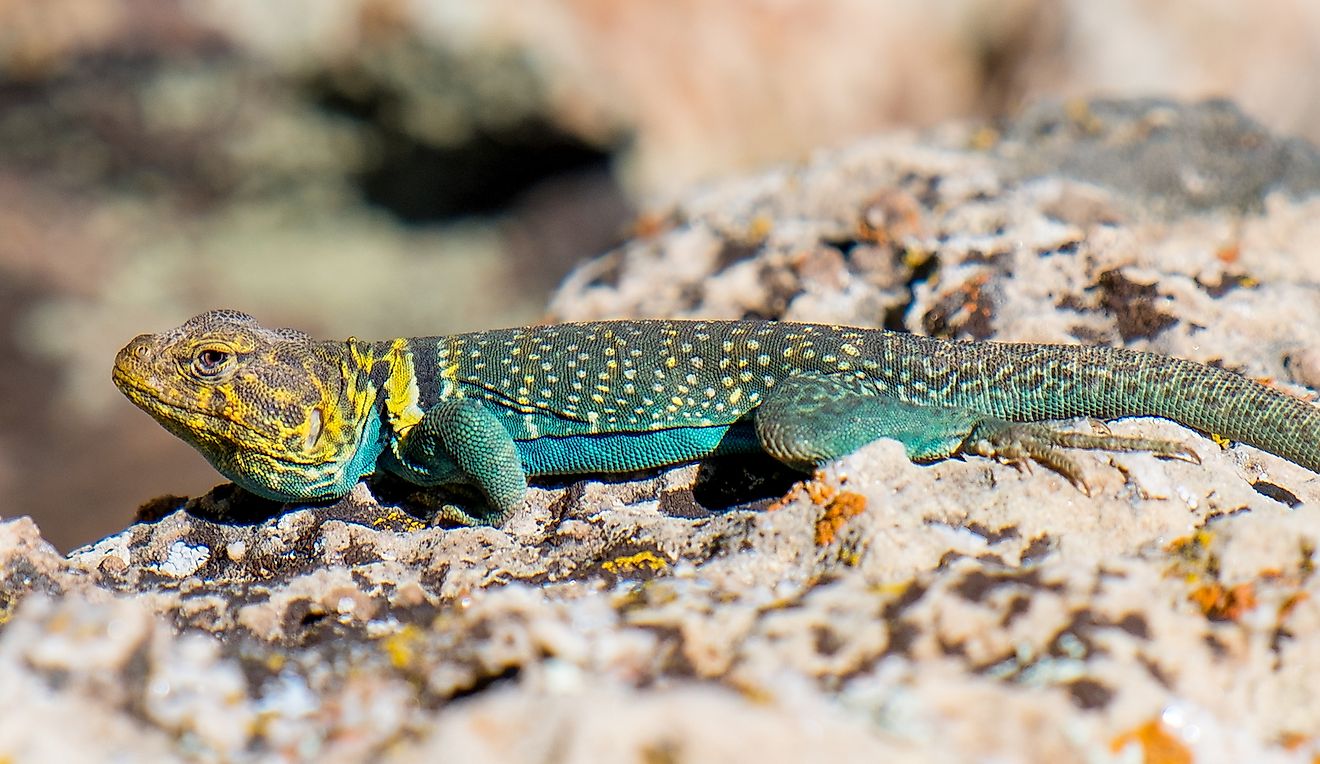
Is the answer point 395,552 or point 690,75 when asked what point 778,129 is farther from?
point 395,552

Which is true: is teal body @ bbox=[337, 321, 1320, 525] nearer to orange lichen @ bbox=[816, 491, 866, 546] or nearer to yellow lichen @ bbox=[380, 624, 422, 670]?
orange lichen @ bbox=[816, 491, 866, 546]

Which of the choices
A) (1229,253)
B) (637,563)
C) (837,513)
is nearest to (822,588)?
(837,513)

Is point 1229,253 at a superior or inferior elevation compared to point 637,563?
superior

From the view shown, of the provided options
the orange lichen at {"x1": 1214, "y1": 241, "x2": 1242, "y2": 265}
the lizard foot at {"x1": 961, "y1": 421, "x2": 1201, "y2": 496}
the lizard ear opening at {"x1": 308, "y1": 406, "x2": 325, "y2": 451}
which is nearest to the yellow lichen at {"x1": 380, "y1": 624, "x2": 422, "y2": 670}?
the lizard ear opening at {"x1": 308, "y1": 406, "x2": 325, "y2": 451}

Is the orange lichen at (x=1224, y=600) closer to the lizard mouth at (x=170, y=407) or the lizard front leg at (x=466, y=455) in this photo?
the lizard front leg at (x=466, y=455)

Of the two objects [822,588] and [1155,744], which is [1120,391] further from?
[1155,744]

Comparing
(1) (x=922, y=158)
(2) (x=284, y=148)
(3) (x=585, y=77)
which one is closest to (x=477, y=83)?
(3) (x=585, y=77)

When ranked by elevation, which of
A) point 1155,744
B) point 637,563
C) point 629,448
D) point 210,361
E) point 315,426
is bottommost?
point 1155,744
